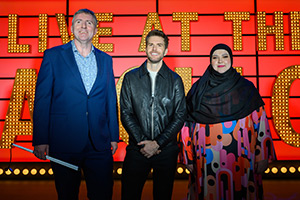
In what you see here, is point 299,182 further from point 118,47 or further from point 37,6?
point 37,6

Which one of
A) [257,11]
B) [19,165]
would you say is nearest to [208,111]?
[257,11]

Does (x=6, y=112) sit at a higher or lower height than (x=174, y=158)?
higher

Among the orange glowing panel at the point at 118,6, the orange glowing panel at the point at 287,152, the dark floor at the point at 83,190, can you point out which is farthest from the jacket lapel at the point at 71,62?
the orange glowing panel at the point at 287,152

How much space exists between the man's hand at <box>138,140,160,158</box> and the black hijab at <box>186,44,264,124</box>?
0.52 metres

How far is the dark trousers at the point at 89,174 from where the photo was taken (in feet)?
6.54

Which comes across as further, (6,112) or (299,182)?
(6,112)

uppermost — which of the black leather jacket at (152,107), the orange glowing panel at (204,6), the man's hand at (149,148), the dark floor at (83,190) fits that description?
the orange glowing panel at (204,6)

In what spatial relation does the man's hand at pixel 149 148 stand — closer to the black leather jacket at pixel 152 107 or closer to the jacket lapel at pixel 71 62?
the black leather jacket at pixel 152 107

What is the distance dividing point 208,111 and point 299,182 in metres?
2.82

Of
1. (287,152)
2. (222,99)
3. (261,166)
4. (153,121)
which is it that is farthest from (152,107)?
(287,152)

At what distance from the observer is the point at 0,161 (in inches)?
181

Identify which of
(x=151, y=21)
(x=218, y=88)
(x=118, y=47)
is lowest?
(x=218, y=88)

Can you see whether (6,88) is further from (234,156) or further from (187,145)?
(234,156)

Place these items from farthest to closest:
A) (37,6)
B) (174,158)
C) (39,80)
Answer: (37,6) → (174,158) → (39,80)
